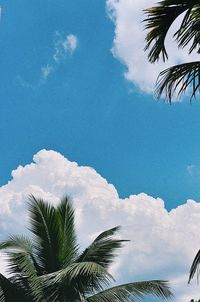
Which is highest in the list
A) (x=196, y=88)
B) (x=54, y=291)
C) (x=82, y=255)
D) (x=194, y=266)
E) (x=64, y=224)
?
(x=64, y=224)

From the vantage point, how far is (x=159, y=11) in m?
7.12

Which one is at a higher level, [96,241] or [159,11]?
[96,241]

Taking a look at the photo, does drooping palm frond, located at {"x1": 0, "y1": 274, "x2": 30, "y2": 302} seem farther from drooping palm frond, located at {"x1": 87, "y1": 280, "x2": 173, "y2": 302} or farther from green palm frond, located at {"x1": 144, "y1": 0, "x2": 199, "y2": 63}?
green palm frond, located at {"x1": 144, "y1": 0, "x2": 199, "y2": 63}

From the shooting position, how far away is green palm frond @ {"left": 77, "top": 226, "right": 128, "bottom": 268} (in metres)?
19.2

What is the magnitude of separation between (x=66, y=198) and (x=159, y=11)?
47.0 feet

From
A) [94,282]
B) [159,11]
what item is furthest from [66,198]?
[159,11]

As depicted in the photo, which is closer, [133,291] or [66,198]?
[133,291]

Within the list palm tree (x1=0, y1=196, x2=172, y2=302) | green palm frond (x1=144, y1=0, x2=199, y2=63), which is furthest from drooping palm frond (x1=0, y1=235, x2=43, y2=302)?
green palm frond (x1=144, y1=0, x2=199, y2=63)

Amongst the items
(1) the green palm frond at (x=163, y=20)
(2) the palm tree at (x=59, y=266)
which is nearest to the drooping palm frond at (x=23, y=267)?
(2) the palm tree at (x=59, y=266)

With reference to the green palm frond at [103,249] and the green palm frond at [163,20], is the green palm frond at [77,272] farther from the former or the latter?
the green palm frond at [163,20]

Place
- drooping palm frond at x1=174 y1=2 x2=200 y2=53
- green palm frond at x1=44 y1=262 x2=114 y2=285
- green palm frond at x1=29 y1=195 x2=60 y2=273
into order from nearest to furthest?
drooping palm frond at x1=174 y1=2 x2=200 y2=53
green palm frond at x1=44 y1=262 x2=114 y2=285
green palm frond at x1=29 y1=195 x2=60 y2=273

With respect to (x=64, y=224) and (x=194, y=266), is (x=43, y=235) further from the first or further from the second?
(x=194, y=266)

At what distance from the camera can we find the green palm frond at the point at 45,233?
19.4 meters

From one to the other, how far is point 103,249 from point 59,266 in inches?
64.3
